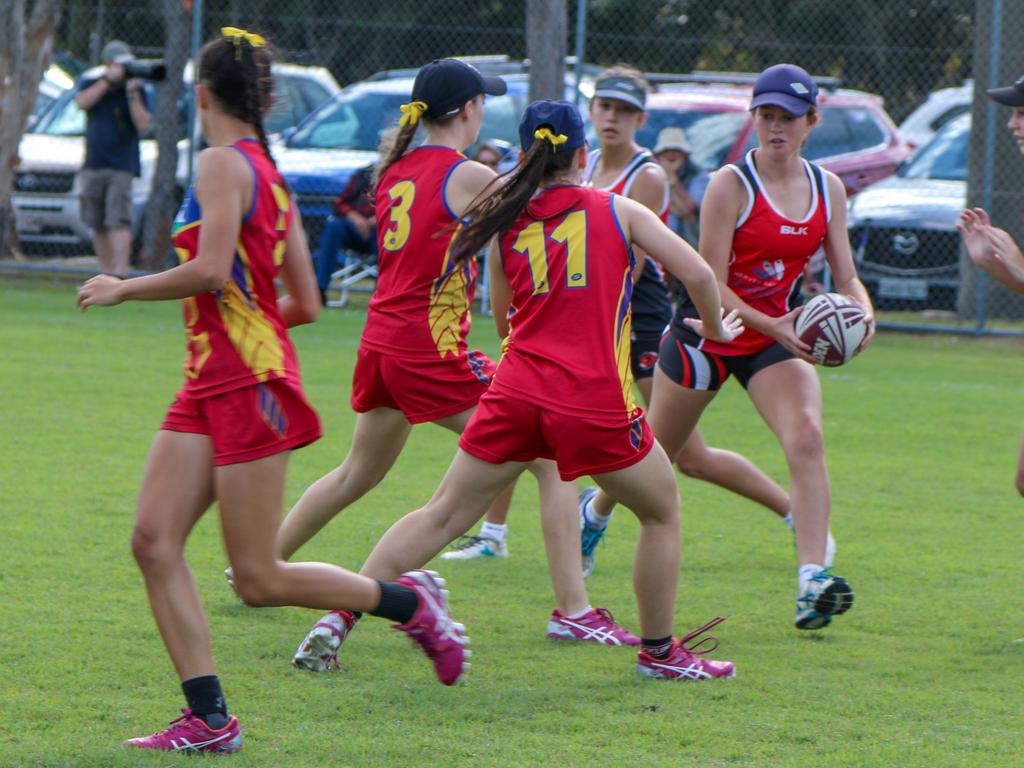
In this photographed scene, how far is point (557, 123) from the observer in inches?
188

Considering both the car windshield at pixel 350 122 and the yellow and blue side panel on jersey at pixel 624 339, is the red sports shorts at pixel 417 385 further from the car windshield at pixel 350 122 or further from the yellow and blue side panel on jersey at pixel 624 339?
the car windshield at pixel 350 122

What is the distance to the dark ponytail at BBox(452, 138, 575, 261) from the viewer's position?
4723mm

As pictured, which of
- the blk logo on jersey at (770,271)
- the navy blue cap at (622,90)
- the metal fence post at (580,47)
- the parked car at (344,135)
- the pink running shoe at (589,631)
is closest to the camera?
the pink running shoe at (589,631)

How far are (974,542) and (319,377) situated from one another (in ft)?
18.8

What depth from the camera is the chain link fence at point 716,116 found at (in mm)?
15492

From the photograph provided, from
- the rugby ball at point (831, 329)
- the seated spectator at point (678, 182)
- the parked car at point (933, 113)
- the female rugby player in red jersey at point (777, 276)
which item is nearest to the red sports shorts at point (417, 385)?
the female rugby player in red jersey at point (777, 276)

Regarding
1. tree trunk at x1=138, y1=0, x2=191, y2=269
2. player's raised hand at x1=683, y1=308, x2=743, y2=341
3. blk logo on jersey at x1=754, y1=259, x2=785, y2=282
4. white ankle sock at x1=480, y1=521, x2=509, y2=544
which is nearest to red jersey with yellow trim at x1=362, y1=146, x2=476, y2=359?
player's raised hand at x1=683, y1=308, x2=743, y2=341

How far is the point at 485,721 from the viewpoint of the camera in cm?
461

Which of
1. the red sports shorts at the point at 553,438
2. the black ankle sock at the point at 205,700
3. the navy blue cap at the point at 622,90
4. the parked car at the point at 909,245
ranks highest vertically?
the navy blue cap at the point at 622,90

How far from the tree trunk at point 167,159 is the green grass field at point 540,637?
7201mm

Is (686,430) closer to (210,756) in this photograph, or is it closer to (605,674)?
(605,674)

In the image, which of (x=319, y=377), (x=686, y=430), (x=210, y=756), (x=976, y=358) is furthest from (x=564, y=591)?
(x=976, y=358)

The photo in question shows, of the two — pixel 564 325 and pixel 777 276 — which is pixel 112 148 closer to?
pixel 777 276

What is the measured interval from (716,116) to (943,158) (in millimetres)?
2464
